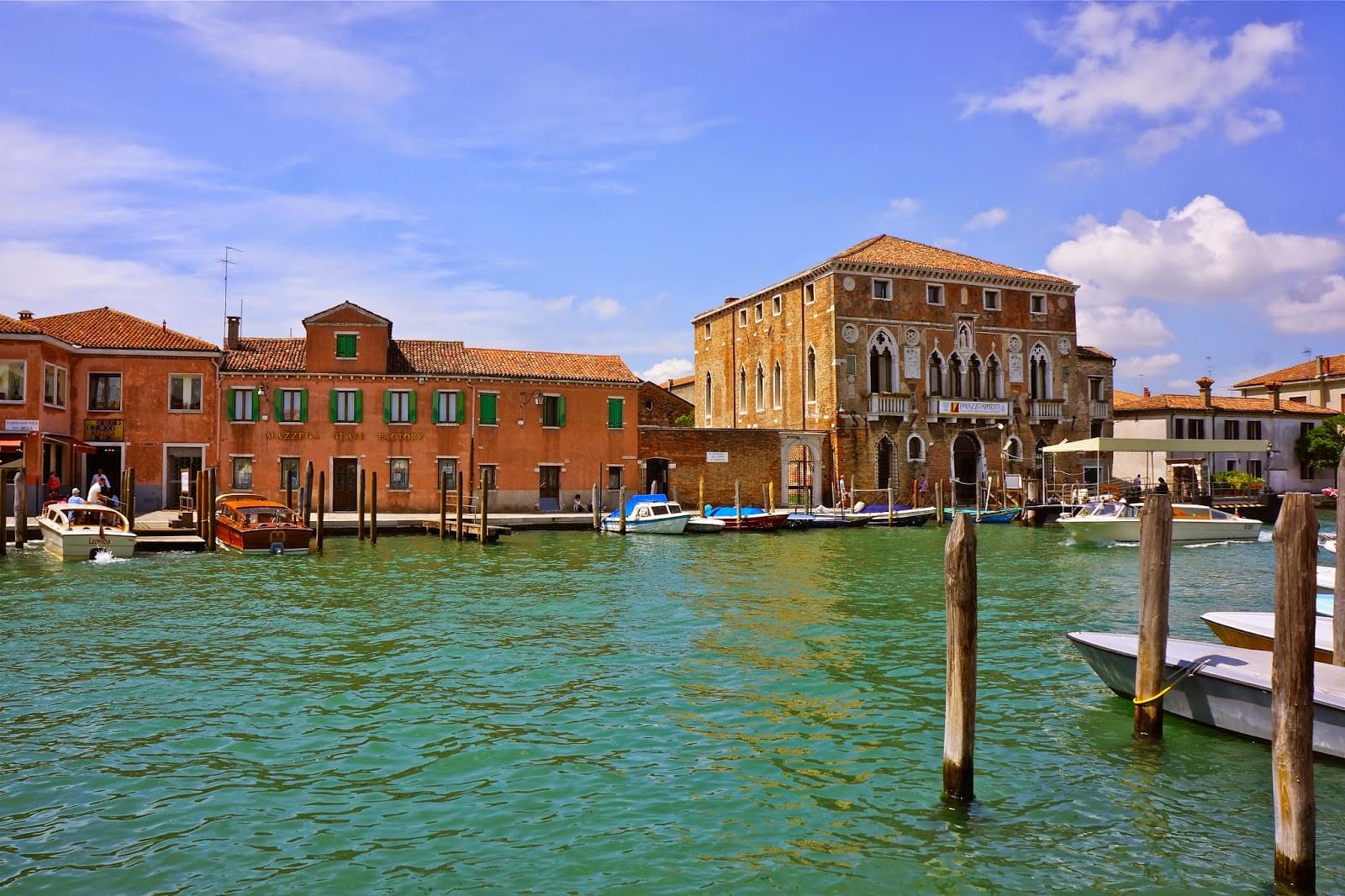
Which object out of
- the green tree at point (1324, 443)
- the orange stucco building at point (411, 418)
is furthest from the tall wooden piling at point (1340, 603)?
the green tree at point (1324, 443)

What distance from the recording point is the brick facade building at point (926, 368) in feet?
115

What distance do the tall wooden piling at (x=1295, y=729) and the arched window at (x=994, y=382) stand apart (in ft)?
110

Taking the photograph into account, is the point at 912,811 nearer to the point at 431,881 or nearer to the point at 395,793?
the point at 431,881

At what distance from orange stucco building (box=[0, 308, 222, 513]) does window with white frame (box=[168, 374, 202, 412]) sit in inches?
1.0

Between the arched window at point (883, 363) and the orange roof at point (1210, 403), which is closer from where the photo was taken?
the arched window at point (883, 363)

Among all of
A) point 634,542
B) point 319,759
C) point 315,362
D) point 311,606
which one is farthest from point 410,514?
point 319,759

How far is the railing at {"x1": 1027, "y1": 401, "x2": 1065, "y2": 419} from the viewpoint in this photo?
37750 millimetres

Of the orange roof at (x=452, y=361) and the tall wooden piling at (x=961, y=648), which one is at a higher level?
the orange roof at (x=452, y=361)

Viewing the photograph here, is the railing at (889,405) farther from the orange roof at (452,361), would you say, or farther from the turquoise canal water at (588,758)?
the turquoise canal water at (588,758)

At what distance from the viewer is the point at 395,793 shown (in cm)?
647

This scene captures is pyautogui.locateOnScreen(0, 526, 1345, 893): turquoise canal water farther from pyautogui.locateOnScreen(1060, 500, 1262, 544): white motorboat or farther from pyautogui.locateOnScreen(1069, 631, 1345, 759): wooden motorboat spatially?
pyautogui.locateOnScreen(1060, 500, 1262, 544): white motorboat

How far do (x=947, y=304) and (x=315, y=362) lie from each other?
2270 cm

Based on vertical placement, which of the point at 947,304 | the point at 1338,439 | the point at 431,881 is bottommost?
the point at 431,881

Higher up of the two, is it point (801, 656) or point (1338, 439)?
point (1338, 439)
